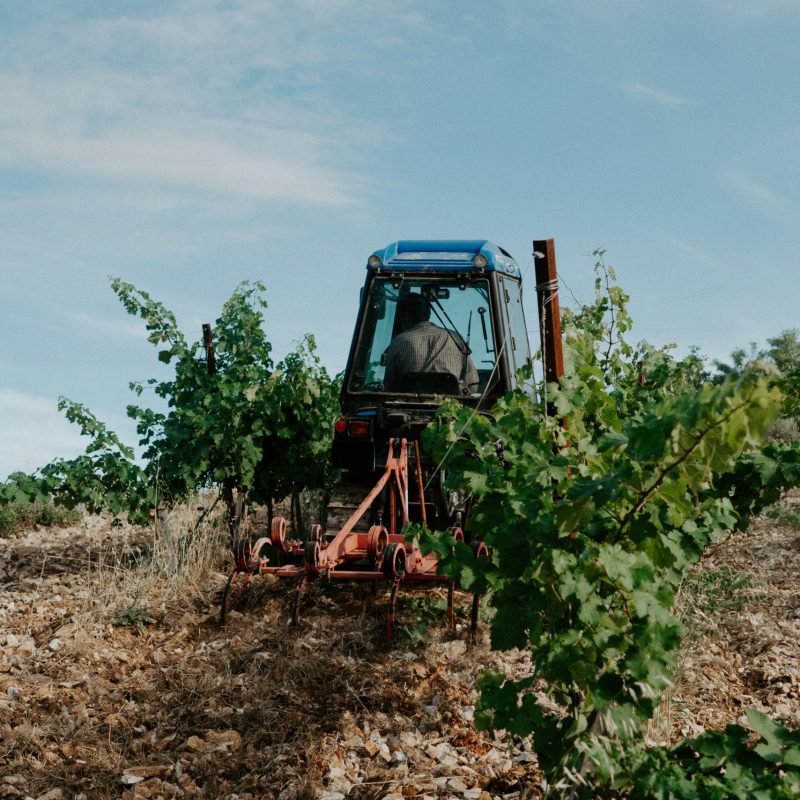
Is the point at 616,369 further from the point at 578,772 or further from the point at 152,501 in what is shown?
the point at 152,501

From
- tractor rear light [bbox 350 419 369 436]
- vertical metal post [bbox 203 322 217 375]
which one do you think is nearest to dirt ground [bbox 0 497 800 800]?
tractor rear light [bbox 350 419 369 436]

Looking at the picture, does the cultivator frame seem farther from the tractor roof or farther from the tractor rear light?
the tractor roof

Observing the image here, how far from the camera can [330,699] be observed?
557 centimetres

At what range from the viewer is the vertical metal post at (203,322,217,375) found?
10.2m

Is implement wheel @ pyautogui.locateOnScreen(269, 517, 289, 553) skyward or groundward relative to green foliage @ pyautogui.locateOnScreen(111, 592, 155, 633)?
skyward

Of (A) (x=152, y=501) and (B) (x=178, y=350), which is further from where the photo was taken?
(B) (x=178, y=350)

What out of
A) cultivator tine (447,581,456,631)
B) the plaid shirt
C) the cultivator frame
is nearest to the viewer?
the cultivator frame

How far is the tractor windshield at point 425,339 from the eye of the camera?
310 inches

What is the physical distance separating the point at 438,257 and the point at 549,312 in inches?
123

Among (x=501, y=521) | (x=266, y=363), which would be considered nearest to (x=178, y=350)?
(x=266, y=363)

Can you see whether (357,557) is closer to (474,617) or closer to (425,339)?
(474,617)

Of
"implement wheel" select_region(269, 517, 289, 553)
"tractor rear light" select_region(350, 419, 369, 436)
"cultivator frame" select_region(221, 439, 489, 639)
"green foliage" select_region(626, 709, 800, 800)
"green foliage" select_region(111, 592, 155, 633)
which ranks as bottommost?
"green foliage" select_region(626, 709, 800, 800)

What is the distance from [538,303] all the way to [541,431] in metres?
1.27

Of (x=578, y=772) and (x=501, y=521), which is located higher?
(x=501, y=521)
